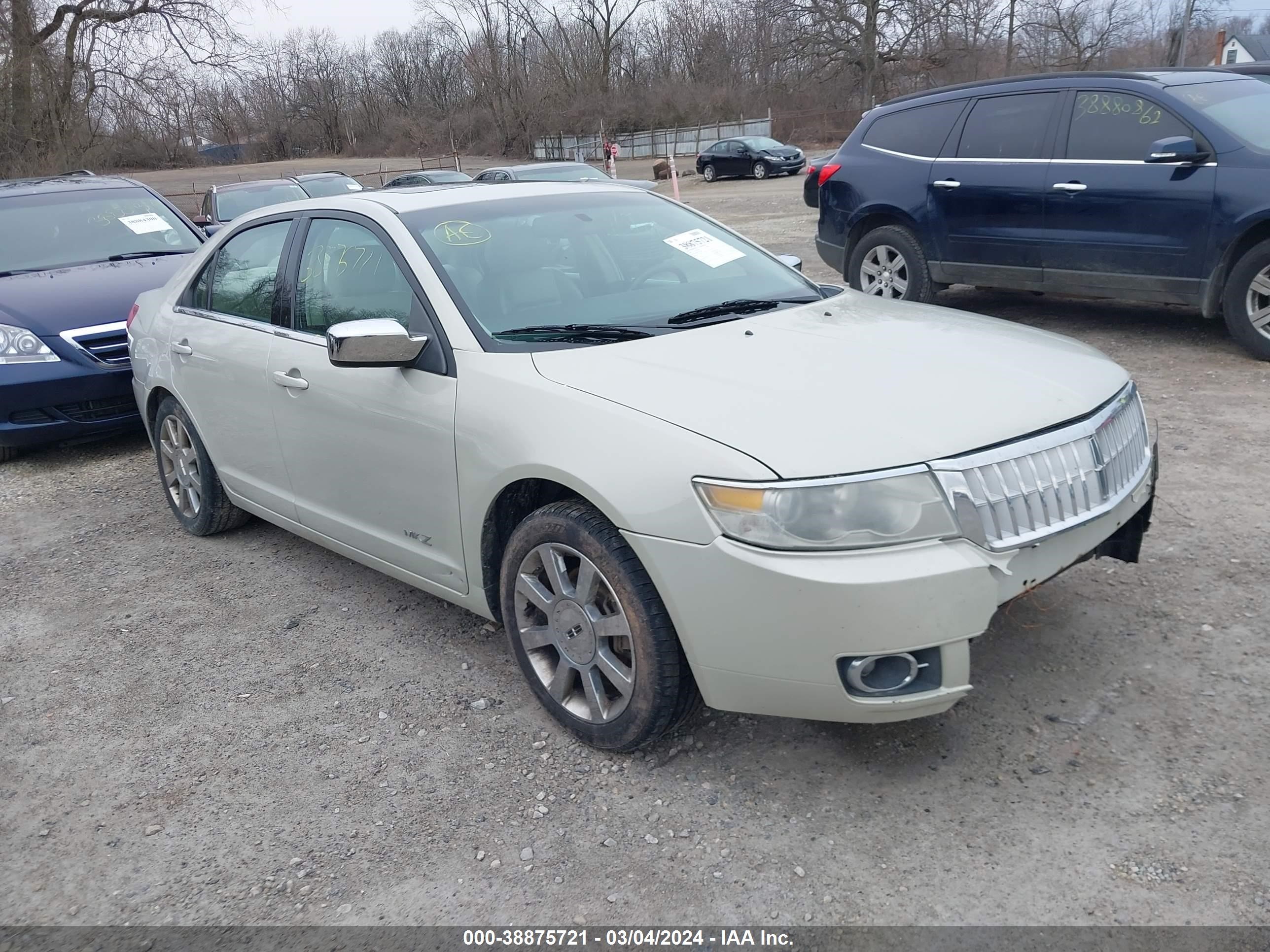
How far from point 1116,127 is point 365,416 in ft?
19.1

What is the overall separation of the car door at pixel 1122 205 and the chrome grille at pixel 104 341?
6.24m

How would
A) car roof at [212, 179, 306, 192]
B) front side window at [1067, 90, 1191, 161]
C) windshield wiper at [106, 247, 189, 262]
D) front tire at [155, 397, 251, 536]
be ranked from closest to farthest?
front tire at [155, 397, 251, 536] → front side window at [1067, 90, 1191, 161] → windshield wiper at [106, 247, 189, 262] → car roof at [212, 179, 306, 192]

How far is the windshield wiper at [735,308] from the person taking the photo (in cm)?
357

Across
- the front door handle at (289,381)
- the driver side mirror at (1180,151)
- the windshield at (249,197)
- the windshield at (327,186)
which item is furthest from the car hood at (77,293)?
the windshield at (327,186)

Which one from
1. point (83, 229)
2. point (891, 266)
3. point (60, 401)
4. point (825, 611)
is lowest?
point (60, 401)

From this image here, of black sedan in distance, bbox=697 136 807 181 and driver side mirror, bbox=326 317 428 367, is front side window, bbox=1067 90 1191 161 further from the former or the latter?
black sedan in distance, bbox=697 136 807 181

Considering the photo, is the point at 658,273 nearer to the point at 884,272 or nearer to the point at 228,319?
the point at 228,319

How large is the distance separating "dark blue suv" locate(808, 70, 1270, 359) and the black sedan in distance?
23349mm

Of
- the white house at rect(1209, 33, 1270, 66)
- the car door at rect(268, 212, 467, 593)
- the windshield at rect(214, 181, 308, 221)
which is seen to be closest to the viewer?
the car door at rect(268, 212, 467, 593)

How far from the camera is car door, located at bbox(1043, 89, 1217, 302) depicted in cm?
661

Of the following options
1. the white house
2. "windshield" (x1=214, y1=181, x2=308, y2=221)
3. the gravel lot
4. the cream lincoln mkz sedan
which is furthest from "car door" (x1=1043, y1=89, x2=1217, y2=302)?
the white house

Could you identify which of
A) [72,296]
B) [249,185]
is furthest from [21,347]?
[249,185]

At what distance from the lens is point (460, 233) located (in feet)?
12.3

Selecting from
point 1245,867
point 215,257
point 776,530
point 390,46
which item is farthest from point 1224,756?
point 390,46
